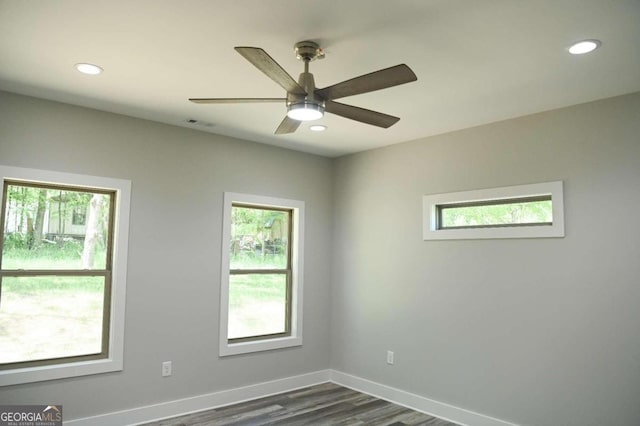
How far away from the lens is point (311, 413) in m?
4.18

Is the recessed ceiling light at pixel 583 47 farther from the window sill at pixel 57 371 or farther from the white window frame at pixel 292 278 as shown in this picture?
the window sill at pixel 57 371

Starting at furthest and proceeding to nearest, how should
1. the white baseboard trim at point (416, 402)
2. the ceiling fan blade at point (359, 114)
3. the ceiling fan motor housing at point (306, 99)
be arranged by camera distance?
the white baseboard trim at point (416, 402) < the ceiling fan blade at point (359, 114) < the ceiling fan motor housing at point (306, 99)

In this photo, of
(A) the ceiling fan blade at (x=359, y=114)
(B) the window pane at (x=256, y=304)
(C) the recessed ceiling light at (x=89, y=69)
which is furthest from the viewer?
(B) the window pane at (x=256, y=304)

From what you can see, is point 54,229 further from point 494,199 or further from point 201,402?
point 494,199

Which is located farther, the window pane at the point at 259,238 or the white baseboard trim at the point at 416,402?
the window pane at the point at 259,238

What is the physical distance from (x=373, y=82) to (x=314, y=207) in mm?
3099

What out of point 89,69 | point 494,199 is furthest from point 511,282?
point 89,69

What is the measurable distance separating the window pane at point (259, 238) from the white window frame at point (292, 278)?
104mm

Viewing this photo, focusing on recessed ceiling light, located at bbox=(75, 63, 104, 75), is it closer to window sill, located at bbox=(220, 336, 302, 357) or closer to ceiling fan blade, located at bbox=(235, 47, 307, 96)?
ceiling fan blade, located at bbox=(235, 47, 307, 96)

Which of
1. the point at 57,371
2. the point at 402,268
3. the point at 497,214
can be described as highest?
the point at 497,214

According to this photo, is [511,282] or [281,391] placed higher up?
[511,282]


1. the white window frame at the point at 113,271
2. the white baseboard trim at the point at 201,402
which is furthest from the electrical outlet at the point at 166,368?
the white window frame at the point at 113,271

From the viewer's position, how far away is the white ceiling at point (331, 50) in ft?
7.34
